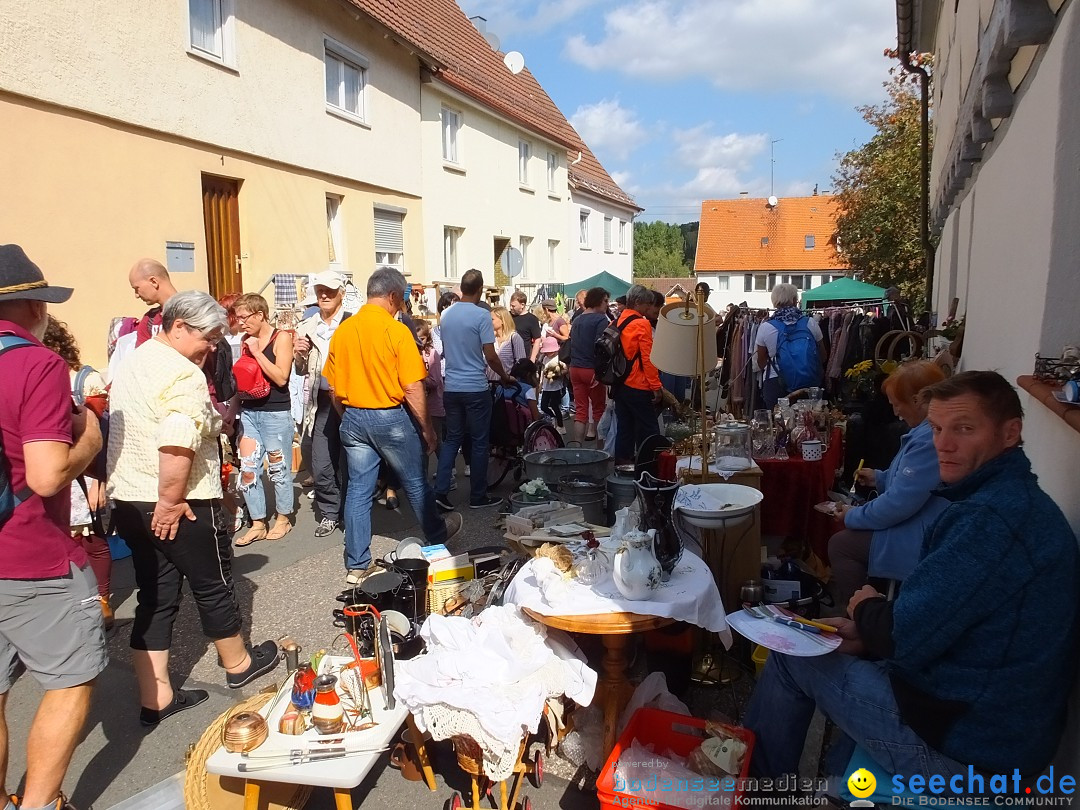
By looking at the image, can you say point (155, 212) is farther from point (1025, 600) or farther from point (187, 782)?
point (1025, 600)

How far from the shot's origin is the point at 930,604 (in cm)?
199

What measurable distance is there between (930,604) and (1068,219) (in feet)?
4.56

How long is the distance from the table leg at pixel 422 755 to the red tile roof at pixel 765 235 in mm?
46574

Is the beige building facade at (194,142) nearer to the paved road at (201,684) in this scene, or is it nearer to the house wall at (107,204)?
the house wall at (107,204)

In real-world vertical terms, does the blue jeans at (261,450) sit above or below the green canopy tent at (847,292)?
below

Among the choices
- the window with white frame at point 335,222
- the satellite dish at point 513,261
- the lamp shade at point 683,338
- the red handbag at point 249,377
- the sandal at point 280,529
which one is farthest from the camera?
the satellite dish at point 513,261

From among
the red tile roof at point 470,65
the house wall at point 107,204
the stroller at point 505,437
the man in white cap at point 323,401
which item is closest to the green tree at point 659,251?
the red tile roof at point 470,65

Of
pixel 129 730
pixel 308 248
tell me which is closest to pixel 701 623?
pixel 129 730

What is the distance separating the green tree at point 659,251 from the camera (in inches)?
2702

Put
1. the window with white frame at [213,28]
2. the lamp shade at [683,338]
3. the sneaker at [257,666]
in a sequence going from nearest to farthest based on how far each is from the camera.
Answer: the sneaker at [257,666]
the lamp shade at [683,338]
the window with white frame at [213,28]

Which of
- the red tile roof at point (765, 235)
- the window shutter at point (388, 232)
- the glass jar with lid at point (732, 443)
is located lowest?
the glass jar with lid at point (732, 443)

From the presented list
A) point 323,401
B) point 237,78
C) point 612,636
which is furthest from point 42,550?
point 237,78

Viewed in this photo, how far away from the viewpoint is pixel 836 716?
233 centimetres

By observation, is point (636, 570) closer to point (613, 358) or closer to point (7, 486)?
point (7, 486)
